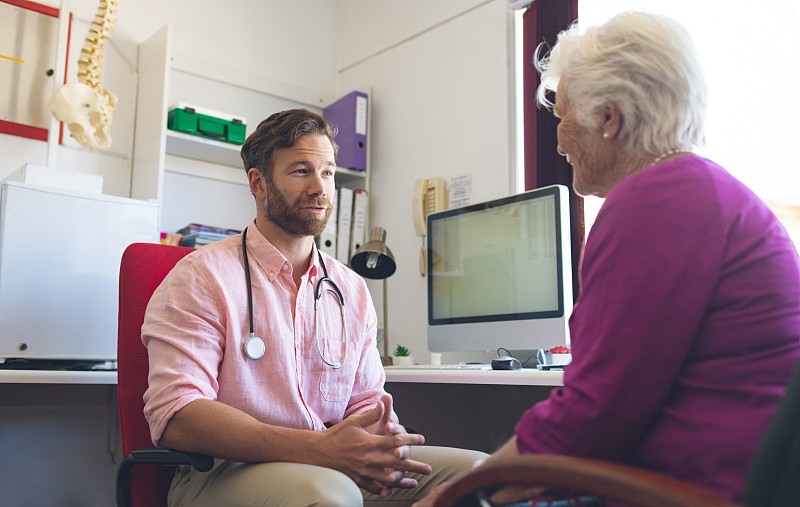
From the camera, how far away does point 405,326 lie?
330cm

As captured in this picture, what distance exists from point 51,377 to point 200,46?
210 cm

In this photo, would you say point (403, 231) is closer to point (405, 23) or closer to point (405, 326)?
point (405, 326)

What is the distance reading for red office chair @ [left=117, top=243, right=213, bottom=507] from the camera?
56.2 inches

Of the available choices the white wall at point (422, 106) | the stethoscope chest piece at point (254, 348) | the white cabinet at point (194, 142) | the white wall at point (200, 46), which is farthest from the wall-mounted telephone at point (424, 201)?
the stethoscope chest piece at point (254, 348)

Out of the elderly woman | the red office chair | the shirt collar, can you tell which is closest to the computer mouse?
the shirt collar

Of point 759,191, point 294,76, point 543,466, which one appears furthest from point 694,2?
point 543,466

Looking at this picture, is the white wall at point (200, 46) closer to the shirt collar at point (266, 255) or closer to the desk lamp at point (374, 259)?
the desk lamp at point (374, 259)

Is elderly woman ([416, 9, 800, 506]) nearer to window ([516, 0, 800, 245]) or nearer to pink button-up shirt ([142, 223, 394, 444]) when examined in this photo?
pink button-up shirt ([142, 223, 394, 444])

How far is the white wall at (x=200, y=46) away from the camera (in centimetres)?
300

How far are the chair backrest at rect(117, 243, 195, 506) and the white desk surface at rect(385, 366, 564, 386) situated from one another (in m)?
0.66

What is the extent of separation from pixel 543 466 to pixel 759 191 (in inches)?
74.4

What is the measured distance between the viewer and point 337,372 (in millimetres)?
1616

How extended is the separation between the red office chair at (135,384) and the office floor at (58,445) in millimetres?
1219

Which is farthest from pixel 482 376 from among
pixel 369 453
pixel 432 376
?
pixel 369 453
